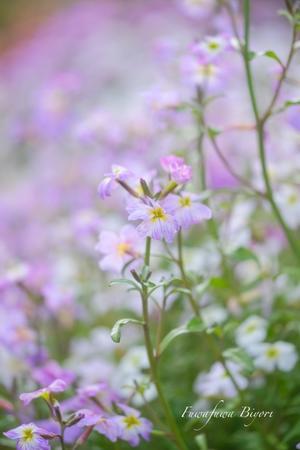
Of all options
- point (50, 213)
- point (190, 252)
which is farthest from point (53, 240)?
point (190, 252)

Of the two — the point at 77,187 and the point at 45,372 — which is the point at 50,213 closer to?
the point at 77,187

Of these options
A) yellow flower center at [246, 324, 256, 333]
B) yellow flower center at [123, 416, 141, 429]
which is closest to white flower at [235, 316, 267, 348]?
yellow flower center at [246, 324, 256, 333]

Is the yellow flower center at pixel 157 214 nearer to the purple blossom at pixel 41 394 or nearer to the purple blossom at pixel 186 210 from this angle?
the purple blossom at pixel 186 210

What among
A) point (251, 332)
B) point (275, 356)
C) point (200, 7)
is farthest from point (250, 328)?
point (200, 7)

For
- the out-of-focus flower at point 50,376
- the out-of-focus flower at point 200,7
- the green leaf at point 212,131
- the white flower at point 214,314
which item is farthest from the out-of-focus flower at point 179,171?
the out-of-focus flower at point 200,7

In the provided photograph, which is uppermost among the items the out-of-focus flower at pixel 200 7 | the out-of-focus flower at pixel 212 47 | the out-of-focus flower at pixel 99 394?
the out-of-focus flower at pixel 200 7
